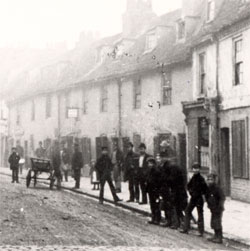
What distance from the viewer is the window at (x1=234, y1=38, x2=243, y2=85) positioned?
60.9 ft

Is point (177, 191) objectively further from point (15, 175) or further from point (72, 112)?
point (72, 112)

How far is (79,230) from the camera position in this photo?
11.5 metres

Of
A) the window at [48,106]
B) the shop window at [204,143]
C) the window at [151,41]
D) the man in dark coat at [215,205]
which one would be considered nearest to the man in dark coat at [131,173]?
the shop window at [204,143]

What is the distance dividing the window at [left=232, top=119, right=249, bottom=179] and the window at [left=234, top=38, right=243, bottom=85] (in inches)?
54.1

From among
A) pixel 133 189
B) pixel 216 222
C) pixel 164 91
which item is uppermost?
pixel 164 91

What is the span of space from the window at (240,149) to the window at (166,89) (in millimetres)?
7288

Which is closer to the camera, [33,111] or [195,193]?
[195,193]

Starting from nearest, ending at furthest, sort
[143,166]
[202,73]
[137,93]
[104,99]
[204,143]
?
[143,166]
[204,143]
[202,73]
[137,93]
[104,99]

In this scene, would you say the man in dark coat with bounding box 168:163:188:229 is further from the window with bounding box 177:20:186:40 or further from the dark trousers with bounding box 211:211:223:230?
the window with bounding box 177:20:186:40

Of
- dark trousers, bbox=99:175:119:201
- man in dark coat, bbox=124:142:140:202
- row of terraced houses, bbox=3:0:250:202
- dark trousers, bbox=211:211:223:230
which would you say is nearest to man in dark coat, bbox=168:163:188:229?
dark trousers, bbox=211:211:223:230

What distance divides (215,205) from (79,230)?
2693mm

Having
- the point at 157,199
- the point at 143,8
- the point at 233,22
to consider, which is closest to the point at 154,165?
the point at 157,199

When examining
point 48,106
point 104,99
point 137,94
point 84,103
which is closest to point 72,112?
point 104,99

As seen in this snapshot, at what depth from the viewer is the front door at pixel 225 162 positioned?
19.6 metres
